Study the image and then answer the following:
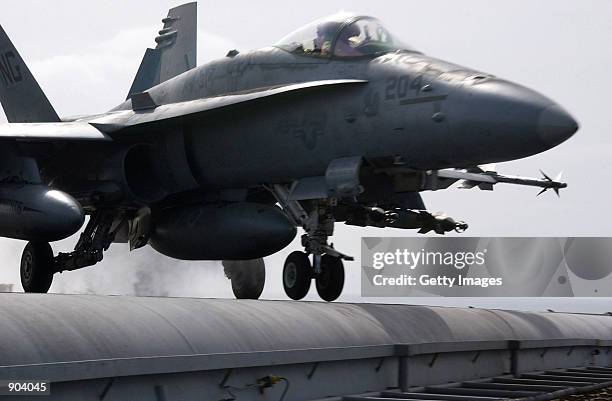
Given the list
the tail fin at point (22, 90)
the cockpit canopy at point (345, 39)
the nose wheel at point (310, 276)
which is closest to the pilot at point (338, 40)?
the cockpit canopy at point (345, 39)

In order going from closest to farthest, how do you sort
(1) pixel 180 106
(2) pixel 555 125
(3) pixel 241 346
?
Result: (3) pixel 241 346 < (2) pixel 555 125 < (1) pixel 180 106

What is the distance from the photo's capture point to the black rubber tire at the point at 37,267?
13492 millimetres

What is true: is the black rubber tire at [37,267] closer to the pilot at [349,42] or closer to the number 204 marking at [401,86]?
the pilot at [349,42]

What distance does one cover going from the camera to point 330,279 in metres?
12.1

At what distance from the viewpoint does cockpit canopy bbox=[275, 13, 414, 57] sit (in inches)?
467

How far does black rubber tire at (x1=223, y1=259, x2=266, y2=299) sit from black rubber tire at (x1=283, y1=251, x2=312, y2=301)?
2.96 metres

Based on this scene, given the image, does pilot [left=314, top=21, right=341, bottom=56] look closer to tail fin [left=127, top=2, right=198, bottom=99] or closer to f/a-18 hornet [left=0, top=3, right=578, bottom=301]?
f/a-18 hornet [left=0, top=3, right=578, bottom=301]

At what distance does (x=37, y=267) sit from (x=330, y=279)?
4044mm

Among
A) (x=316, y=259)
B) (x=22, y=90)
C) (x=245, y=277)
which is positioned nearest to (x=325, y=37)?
(x=316, y=259)

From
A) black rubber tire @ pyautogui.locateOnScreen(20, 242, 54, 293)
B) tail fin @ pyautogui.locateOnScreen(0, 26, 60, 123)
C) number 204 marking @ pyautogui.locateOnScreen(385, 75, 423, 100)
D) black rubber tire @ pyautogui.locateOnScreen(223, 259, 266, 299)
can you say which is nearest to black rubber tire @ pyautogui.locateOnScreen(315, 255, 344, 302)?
A: number 204 marking @ pyautogui.locateOnScreen(385, 75, 423, 100)

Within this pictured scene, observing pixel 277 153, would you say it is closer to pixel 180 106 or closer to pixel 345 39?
pixel 345 39

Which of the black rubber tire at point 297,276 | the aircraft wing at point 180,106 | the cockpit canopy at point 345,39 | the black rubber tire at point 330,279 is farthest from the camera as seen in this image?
the black rubber tire at point 330,279

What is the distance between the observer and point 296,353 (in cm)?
680

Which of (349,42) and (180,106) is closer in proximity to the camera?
(349,42)
